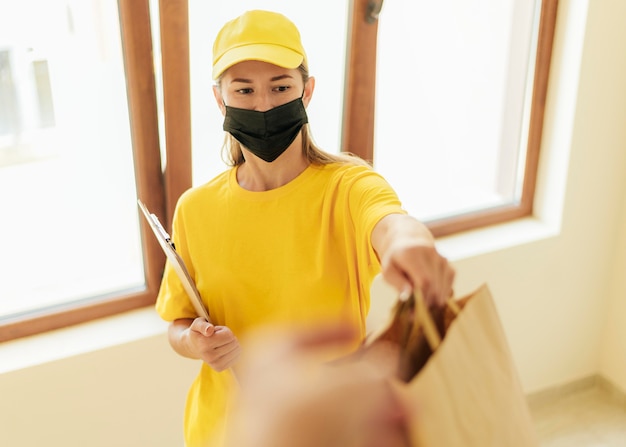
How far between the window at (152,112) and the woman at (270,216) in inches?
21.6

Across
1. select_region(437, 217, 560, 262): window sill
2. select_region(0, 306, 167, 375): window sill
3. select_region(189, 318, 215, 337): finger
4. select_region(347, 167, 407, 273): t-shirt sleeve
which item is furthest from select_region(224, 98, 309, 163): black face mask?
select_region(437, 217, 560, 262): window sill

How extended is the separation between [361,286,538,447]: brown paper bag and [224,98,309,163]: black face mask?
2.05 ft

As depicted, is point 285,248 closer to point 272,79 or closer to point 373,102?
point 272,79

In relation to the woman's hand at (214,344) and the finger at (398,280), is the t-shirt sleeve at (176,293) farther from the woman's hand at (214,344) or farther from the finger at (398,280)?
the finger at (398,280)

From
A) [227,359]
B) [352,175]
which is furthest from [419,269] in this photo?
[227,359]

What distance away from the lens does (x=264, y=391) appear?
89cm

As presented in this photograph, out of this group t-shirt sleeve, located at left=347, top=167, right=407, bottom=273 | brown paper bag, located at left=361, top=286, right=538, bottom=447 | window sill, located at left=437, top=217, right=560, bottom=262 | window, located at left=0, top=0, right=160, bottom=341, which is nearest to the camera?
brown paper bag, located at left=361, top=286, right=538, bottom=447

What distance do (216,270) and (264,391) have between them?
486 millimetres

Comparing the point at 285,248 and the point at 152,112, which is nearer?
the point at 285,248

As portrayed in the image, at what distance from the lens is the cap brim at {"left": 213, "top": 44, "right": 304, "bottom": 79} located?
123 centimetres

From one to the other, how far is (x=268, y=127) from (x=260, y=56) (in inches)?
5.6

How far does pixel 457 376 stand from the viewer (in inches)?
29.3

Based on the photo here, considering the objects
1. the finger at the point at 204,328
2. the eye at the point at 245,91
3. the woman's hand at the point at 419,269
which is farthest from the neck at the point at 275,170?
the woman's hand at the point at 419,269

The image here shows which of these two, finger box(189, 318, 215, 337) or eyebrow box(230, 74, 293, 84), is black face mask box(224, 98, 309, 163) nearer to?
eyebrow box(230, 74, 293, 84)
